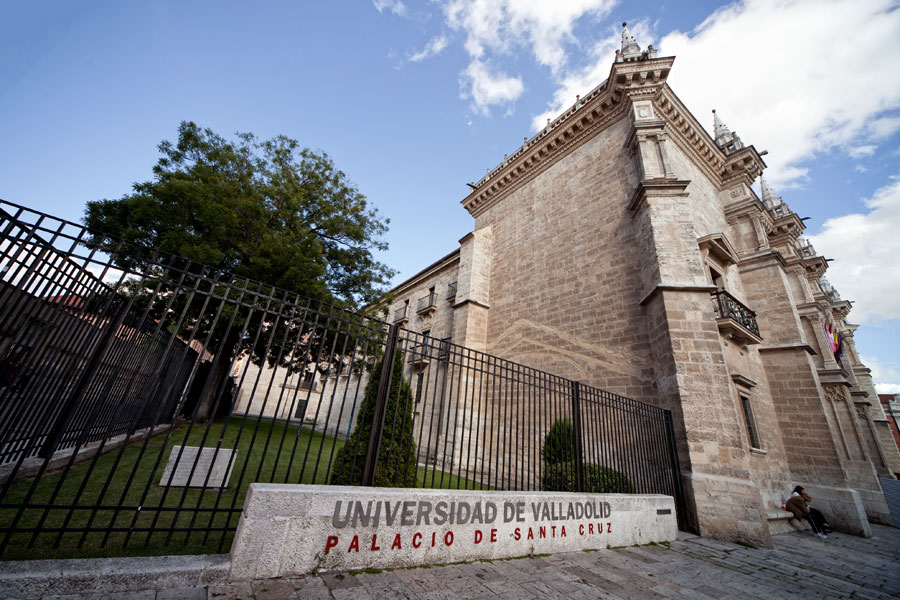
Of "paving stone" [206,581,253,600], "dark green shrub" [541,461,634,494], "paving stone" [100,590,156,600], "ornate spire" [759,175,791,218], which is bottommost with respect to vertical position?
"paving stone" [206,581,253,600]

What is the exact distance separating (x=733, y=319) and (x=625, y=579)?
26.3 ft

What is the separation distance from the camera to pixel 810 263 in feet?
58.0

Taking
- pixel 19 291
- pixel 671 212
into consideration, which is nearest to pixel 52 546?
pixel 19 291

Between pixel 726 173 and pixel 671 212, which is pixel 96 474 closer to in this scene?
pixel 671 212

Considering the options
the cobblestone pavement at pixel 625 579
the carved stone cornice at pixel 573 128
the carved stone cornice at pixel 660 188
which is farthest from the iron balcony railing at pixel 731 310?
the carved stone cornice at pixel 573 128

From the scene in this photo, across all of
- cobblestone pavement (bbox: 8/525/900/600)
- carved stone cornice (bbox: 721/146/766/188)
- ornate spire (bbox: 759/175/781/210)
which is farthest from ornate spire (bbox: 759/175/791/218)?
cobblestone pavement (bbox: 8/525/900/600)

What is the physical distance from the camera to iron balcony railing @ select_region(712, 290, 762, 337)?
9312 mm

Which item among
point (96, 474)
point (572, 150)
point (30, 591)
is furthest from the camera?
point (572, 150)

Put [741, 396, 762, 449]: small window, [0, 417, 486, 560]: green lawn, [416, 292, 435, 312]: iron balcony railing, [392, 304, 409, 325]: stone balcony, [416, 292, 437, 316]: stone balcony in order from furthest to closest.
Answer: [392, 304, 409, 325]: stone balcony → [416, 292, 435, 312]: iron balcony railing → [416, 292, 437, 316]: stone balcony → [741, 396, 762, 449]: small window → [0, 417, 486, 560]: green lawn

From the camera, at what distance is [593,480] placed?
261 inches

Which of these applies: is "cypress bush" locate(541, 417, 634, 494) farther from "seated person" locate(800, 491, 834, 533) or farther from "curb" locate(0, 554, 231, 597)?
"seated person" locate(800, 491, 834, 533)

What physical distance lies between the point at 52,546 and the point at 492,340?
40.8 ft

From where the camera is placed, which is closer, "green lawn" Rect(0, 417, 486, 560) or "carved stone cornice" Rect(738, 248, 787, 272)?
"green lawn" Rect(0, 417, 486, 560)

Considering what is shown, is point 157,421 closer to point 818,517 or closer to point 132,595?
point 132,595
